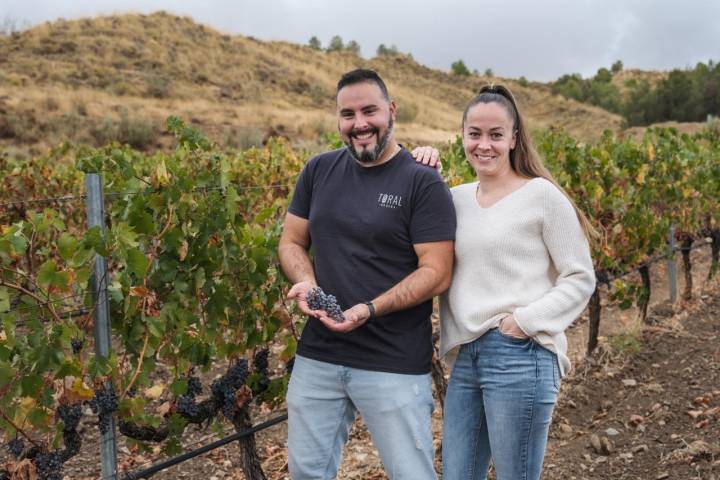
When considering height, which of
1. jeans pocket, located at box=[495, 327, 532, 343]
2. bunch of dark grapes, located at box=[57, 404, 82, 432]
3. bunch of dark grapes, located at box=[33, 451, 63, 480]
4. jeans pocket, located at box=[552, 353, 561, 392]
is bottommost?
bunch of dark grapes, located at box=[33, 451, 63, 480]

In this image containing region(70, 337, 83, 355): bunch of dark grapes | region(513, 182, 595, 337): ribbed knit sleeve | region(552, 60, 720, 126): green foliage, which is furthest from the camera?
region(552, 60, 720, 126): green foliage

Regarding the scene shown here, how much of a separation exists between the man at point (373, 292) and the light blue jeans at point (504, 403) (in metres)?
0.12

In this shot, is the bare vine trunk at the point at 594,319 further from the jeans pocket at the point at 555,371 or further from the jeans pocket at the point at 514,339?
the jeans pocket at the point at 514,339

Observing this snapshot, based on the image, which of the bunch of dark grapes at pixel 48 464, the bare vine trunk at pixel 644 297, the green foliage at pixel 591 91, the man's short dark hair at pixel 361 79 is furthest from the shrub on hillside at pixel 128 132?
the green foliage at pixel 591 91

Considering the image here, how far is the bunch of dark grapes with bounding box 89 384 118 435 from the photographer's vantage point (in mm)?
2729

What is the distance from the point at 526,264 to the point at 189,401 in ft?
4.92

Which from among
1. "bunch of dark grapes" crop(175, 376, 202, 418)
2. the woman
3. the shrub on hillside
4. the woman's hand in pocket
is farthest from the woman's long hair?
the shrub on hillside

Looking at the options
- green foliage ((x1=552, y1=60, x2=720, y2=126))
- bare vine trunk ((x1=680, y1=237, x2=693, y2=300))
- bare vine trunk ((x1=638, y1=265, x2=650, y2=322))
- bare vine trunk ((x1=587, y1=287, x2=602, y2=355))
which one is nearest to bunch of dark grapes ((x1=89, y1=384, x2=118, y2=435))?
bare vine trunk ((x1=587, y1=287, x2=602, y2=355))

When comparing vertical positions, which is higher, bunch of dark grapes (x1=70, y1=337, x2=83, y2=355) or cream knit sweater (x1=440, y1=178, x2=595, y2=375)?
cream knit sweater (x1=440, y1=178, x2=595, y2=375)

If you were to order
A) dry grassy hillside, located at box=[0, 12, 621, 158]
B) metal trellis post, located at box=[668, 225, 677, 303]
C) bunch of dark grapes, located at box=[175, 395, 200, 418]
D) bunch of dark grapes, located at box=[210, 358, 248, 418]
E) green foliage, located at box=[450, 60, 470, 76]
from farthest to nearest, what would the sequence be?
green foliage, located at box=[450, 60, 470, 76]
dry grassy hillside, located at box=[0, 12, 621, 158]
metal trellis post, located at box=[668, 225, 677, 303]
bunch of dark grapes, located at box=[210, 358, 248, 418]
bunch of dark grapes, located at box=[175, 395, 200, 418]

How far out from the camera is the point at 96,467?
14.4 ft

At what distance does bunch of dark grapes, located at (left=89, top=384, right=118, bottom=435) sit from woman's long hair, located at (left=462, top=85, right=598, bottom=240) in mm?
1617

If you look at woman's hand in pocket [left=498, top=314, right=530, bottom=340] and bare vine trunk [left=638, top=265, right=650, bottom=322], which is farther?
bare vine trunk [left=638, top=265, right=650, bottom=322]

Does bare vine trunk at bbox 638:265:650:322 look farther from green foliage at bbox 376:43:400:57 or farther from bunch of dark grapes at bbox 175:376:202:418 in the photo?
green foliage at bbox 376:43:400:57
